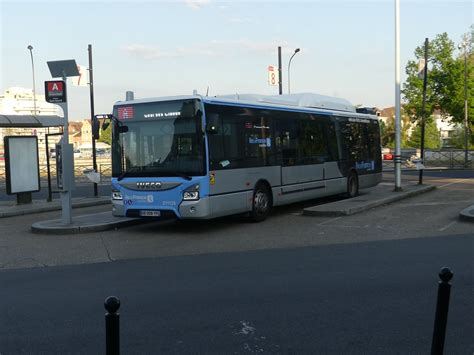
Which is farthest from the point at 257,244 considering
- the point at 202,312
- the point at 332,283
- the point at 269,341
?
the point at 269,341

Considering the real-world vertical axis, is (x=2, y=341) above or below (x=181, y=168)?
below

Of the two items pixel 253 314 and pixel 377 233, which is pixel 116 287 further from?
pixel 377 233

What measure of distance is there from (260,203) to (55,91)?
550 centimetres

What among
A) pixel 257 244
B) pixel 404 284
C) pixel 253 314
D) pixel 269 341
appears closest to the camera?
pixel 269 341

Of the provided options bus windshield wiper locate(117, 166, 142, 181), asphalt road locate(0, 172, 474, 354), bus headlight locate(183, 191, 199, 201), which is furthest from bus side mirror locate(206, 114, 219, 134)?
asphalt road locate(0, 172, 474, 354)

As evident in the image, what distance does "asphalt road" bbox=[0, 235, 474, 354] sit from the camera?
494 centimetres

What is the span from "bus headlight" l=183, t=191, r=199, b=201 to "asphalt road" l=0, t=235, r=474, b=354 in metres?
2.44

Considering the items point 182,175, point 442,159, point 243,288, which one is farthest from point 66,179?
point 442,159

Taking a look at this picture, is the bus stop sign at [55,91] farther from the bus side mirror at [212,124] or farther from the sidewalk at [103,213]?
the bus side mirror at [212,124]

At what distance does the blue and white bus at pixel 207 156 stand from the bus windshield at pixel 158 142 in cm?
2

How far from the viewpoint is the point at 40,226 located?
12.9 meters

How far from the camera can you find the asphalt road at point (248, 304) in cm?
494

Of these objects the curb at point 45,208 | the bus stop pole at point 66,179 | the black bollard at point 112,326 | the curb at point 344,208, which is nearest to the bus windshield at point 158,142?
the bus stop pole at point 66,179

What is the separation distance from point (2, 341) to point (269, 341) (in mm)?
2414
